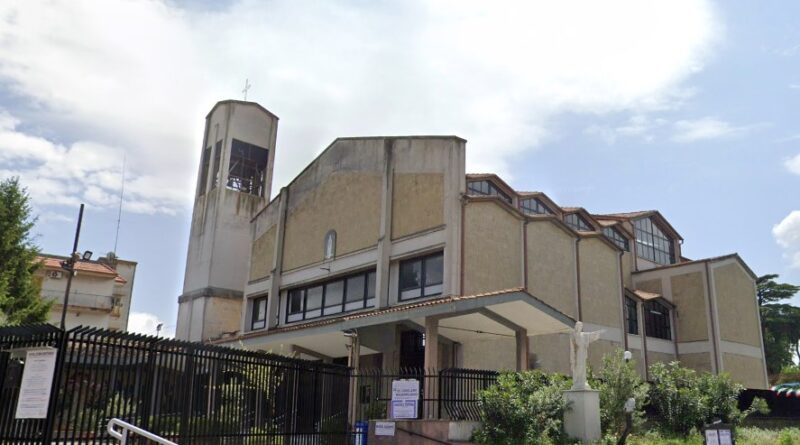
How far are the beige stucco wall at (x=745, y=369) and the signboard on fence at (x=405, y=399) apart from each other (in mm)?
24533

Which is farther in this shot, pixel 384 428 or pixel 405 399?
pixel 405 399

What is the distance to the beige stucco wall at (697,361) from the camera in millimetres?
35219

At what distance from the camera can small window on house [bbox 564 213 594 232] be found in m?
37.0

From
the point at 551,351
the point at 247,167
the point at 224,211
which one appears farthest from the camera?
the point at 247,167

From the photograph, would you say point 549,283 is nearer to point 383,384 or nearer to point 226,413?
point 383,384

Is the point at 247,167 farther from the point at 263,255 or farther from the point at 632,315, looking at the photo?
the point at 632,315

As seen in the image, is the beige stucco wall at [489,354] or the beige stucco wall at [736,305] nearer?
the beige stucco wall at [489,354]

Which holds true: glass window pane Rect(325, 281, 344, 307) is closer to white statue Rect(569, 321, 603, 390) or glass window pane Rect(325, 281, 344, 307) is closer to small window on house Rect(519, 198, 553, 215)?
small window on house Rect(519, 198, 553, 215)

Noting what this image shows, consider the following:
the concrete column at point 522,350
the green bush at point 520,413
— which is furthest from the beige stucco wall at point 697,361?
the green bush at point 520,413

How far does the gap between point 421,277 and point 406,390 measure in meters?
7.89

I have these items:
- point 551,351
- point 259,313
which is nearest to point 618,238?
point 551,351

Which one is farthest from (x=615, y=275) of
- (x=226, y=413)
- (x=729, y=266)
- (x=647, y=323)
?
(x=226, y=413)

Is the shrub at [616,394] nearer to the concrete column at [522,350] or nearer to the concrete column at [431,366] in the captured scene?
the concrete column at [522,350]

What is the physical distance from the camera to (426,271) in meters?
24.3
